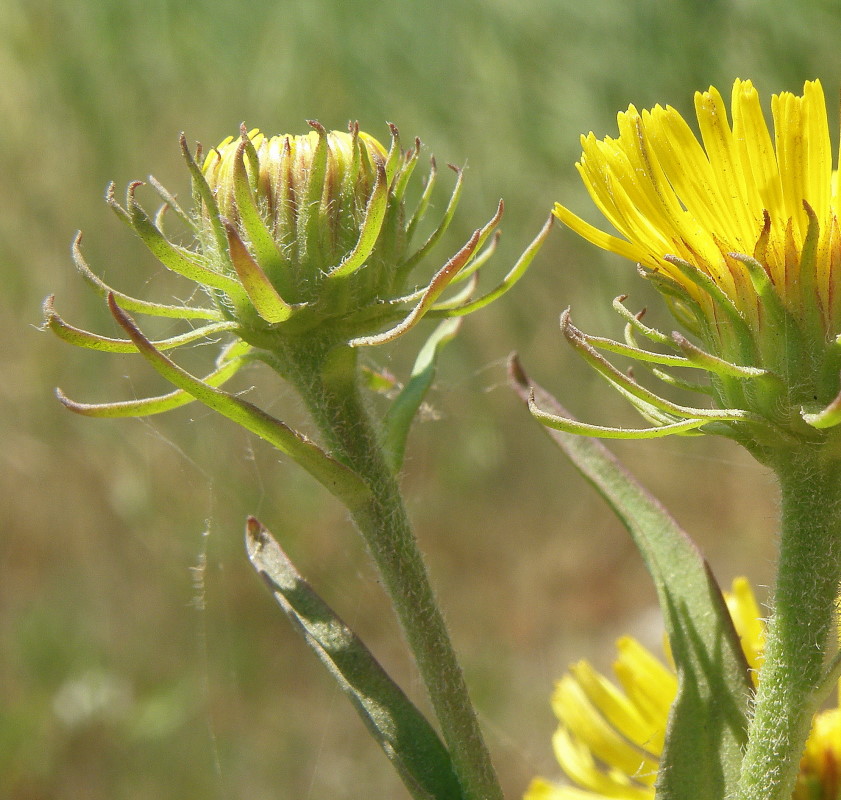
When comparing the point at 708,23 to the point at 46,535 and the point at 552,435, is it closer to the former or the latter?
Result: the point at 552,435

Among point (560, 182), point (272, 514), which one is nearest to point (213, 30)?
point (560, 182)

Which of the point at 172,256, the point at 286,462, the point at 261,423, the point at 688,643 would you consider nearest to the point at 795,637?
the point at 688,643

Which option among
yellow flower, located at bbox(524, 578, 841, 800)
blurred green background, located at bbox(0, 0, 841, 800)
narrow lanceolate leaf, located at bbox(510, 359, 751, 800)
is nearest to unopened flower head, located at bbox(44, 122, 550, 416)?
narrow lanceolate leaf, located at bbox(510, 359, 751, 800)

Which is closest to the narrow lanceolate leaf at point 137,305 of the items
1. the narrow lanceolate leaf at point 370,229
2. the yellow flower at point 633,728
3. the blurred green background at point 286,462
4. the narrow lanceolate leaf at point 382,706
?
the narrow lanceolate leaf at point 370,229

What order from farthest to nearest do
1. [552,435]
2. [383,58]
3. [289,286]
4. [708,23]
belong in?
[383,58] → [708,23] → [552,435] → [289,286]

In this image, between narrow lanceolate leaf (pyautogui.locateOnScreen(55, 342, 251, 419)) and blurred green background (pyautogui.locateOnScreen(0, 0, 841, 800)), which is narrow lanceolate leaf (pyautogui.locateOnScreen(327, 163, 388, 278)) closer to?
narrow lanceolate leaf (pyautogui.locateOnScreen(55, 342, 251, 419))

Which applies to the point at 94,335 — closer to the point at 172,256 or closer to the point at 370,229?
the point at 172,256

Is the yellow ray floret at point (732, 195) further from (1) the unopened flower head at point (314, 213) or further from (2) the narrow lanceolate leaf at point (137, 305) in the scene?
(2) the narrow lanceolate leaf at point (137, 305)
